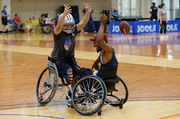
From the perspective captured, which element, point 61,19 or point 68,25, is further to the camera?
point 68,25

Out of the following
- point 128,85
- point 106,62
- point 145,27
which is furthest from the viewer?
point 145,27

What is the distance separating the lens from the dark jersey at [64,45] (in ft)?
20.6

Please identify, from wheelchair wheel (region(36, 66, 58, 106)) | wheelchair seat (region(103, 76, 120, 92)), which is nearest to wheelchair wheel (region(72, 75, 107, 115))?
wheelchair seat (region(103, 76, 120, 92))

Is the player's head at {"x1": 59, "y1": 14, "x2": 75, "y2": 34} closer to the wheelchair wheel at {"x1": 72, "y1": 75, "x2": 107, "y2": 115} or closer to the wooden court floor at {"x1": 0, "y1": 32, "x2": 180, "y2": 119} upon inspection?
the wheelchair wheel at {"x1": 72, "y1": 75, "x2": 107, "y2": 115}

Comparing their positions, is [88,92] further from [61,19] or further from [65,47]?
[61,19]

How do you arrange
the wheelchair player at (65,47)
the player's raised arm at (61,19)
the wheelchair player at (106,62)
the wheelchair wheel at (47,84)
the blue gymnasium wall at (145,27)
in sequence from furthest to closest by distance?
1. the blue gymnasium wall at (145,27)
2. the wheelchair player at (65,47)
3. the wheelchair wheel at (47,84)
4. the player's raised arm at (61,19)
5. the wheelchair player at (106,62)

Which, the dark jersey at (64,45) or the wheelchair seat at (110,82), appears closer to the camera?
the wheelchair seat at (110,82)

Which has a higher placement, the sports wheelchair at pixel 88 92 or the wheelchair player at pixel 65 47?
the wheelchair player at pixel 65 47

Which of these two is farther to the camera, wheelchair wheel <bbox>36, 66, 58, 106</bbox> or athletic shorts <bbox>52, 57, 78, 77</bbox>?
athletic shorts <bbox>52, 57, 78, 77</bbox>

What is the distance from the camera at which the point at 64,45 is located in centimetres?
627

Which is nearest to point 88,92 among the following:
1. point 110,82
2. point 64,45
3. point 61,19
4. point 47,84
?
point 110,82

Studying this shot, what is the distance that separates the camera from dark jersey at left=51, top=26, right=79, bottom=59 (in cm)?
627

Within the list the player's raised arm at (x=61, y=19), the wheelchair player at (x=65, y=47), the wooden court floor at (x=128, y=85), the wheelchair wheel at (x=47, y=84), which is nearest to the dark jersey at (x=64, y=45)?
the wheelchair player at (x=65, y=47)

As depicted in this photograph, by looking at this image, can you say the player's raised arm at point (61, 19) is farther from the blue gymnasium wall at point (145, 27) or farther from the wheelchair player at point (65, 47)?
the blue gymnasium wall at point (145, 27)
